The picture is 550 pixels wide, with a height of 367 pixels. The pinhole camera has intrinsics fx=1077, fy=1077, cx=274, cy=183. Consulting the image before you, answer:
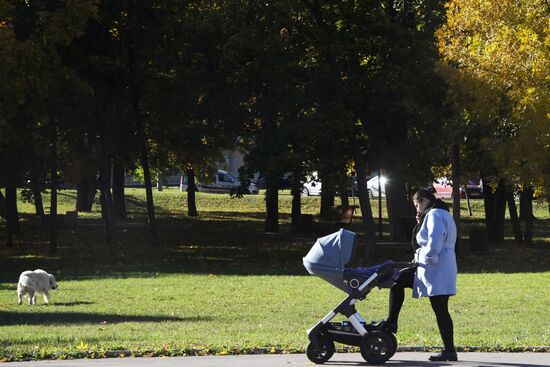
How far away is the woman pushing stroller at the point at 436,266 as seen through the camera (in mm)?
11094

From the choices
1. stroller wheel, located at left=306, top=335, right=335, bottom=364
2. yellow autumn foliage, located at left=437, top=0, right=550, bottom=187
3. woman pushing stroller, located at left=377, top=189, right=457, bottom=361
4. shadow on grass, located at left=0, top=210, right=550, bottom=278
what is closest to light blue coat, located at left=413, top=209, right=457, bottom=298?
woman pushing stroller, located at left=377, top=189, right=457, bottom=361

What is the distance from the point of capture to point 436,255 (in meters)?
11.1

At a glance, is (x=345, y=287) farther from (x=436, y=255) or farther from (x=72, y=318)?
(x=72, y=318)

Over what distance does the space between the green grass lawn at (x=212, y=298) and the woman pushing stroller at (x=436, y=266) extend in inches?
50.9

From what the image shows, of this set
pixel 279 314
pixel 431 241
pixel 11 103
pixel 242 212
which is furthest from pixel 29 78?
pixel 242 212

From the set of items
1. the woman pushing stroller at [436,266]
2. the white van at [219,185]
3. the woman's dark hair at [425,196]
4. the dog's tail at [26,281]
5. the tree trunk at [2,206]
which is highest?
the white van at [219,185]

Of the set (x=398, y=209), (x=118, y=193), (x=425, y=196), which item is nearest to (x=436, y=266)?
(x=425, y=196)

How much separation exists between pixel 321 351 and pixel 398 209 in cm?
2764

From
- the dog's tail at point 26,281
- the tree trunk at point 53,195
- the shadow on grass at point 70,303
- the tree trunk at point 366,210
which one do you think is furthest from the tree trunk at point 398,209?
the dog's tail at point 26,281

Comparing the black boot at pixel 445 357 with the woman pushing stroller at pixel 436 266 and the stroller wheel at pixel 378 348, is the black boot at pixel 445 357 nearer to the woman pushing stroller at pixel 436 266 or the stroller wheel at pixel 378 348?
the woman pushing stroller at pixel 436 266

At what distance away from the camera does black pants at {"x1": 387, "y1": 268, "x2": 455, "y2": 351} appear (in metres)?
11.2

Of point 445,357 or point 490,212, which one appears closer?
point 445,357

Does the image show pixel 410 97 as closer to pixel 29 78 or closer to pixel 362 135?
pixel 362 135

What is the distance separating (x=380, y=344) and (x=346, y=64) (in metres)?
24.1
